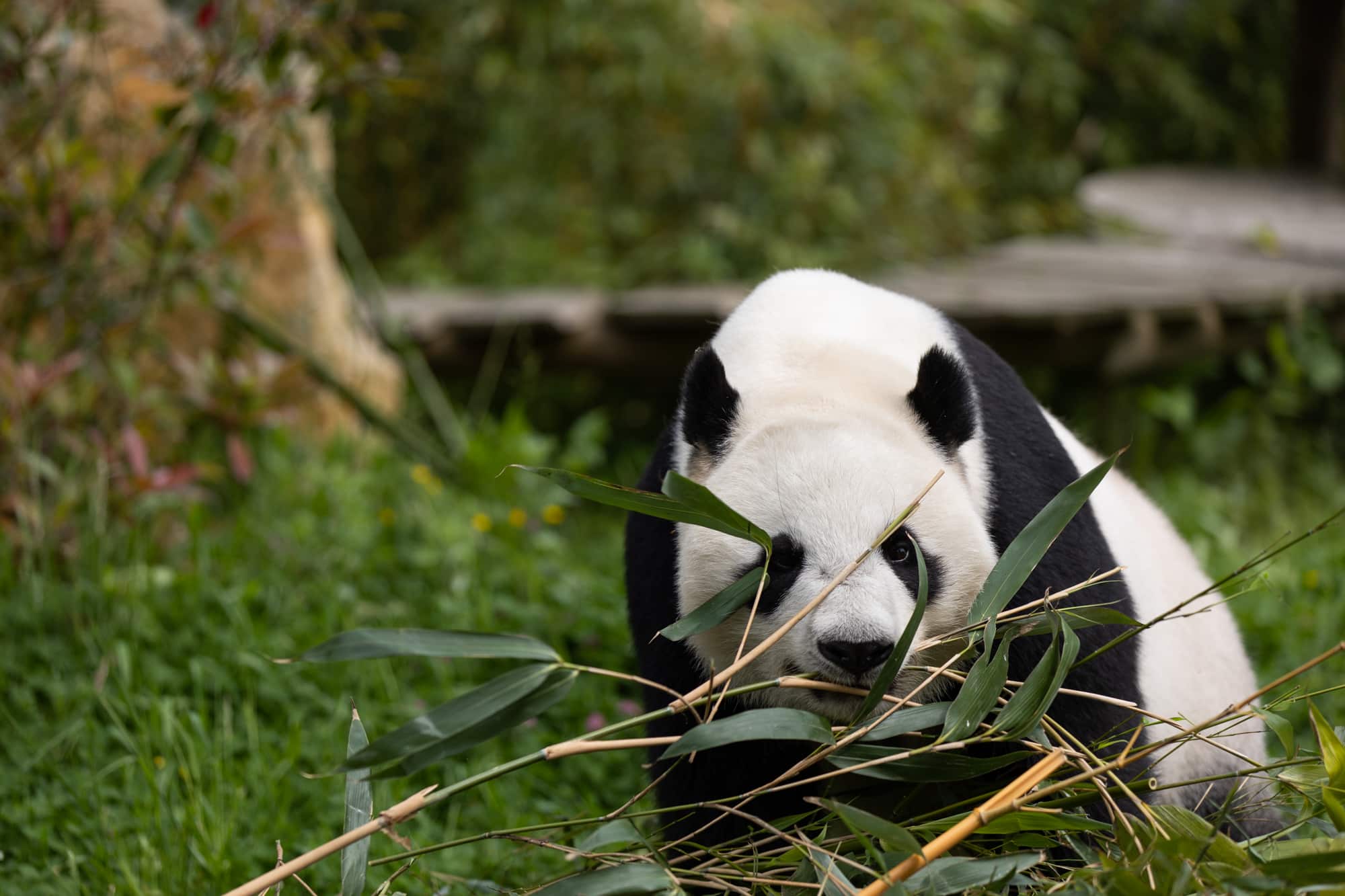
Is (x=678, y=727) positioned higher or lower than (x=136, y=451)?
higher

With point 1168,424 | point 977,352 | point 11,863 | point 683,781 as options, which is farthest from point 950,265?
point 11,863

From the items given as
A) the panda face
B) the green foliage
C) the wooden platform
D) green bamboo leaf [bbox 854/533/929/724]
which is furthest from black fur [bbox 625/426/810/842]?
the green foliage

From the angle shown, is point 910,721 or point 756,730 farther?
point 910,721

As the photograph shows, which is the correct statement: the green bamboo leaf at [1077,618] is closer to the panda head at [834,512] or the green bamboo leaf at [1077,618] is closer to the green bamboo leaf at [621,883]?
the panda head at [834,512]

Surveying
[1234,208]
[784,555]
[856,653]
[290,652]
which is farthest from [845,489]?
[1234,208]

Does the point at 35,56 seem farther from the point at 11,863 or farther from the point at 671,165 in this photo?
the point at 671,165

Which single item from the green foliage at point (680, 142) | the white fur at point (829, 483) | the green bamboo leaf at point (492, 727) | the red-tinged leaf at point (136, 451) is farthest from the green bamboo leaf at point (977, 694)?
the green foliage at point (680, 142)

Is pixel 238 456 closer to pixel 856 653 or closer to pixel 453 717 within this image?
pixel 453 717

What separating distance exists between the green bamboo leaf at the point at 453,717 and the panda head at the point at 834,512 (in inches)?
15.4

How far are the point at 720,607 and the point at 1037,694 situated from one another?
47 centimetres

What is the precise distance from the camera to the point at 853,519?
179 centimetres

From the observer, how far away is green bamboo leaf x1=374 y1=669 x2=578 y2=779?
5.14 feet

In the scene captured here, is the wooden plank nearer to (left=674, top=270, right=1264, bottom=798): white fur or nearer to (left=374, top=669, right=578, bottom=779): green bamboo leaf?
(left=674, top=270, right=1264, bottom=798): white fur

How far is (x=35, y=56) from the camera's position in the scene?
294 cm
